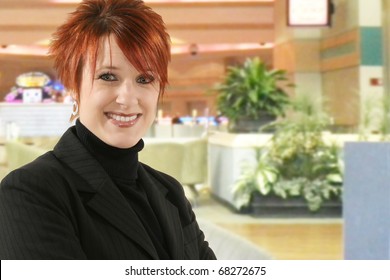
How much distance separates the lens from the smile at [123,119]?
687mm

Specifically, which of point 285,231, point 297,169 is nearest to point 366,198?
point 285,231

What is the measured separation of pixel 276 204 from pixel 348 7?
2623mm

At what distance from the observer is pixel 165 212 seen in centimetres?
75

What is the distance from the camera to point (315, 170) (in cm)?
472

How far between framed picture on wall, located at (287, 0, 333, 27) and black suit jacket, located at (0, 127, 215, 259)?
5.04 metres

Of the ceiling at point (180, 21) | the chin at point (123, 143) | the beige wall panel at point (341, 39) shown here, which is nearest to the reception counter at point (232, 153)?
the ceiling at point (180, 21)

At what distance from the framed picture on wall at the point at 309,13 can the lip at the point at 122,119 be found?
5029 millimetres

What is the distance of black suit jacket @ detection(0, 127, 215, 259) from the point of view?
0.62m

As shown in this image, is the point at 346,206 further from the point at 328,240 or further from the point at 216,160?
the point at 216,160

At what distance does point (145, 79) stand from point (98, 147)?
86mm

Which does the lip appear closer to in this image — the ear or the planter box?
the ear

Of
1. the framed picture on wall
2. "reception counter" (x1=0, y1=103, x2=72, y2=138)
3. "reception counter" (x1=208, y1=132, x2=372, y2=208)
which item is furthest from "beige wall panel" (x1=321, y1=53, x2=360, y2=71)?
"reception counter" (x1=0, y1=103, x2=72, y2=138)
